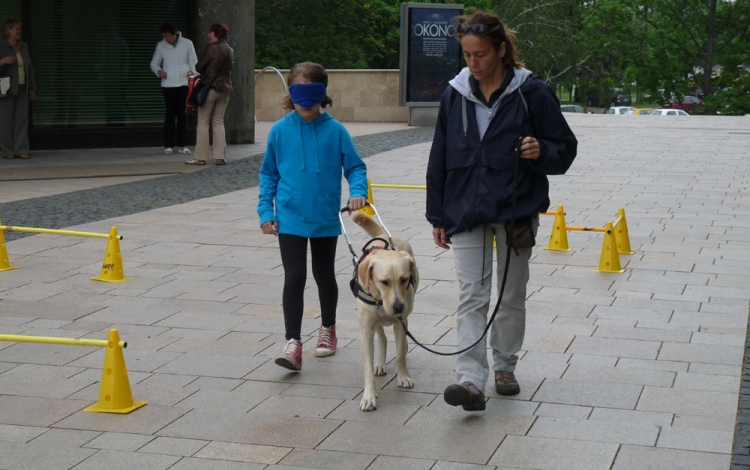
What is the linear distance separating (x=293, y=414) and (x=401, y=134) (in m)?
16.8

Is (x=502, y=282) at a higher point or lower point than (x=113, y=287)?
higher

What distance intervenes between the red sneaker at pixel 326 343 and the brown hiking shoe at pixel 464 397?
1338 millimetres

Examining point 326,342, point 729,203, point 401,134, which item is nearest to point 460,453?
point 326,342

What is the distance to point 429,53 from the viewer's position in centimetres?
2316

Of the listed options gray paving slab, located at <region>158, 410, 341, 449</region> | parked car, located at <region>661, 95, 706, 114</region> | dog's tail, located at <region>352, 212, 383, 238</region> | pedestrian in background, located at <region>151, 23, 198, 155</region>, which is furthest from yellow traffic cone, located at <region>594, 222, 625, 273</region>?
parked car, located at <region>661, 95, 706, 114</region>

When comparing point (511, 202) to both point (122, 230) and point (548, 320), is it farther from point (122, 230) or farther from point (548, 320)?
point (122, 230)

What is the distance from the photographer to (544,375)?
5840 mm

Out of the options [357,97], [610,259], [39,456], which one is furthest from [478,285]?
[357,97]

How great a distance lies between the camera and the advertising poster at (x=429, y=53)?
23.1m

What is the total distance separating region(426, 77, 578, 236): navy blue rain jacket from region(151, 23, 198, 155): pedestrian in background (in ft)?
37.9

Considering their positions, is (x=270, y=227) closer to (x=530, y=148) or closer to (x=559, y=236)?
(x=530, y=148)

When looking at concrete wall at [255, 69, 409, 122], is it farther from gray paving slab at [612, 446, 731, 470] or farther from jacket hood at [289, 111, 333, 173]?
gray paving slab at [612, 446, 731, 470]

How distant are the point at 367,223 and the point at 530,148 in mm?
1226

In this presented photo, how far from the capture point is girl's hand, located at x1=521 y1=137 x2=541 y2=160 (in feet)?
16.1
